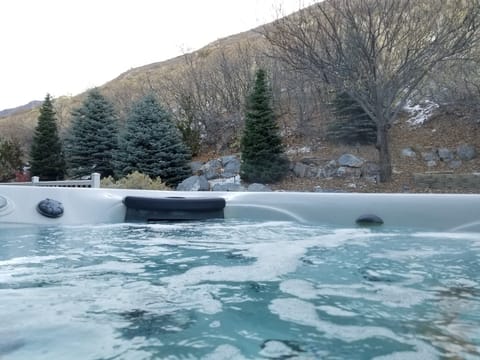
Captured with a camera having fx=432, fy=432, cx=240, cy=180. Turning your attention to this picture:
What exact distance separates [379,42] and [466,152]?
251 centimetres

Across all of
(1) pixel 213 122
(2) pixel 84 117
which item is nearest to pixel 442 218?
(1) pixel 213 122

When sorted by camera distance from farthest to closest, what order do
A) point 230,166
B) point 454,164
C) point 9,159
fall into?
point 9,159
point 230,166
point 454,164

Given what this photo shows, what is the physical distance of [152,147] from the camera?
8.44m

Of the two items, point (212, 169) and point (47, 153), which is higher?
point (47, 153)

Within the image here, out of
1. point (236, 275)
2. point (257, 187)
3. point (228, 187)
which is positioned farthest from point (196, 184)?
point (236, 275)

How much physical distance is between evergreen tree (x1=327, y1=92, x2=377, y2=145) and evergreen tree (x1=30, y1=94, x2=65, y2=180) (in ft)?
21.0

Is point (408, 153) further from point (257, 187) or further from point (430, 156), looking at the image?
point (257, 187)

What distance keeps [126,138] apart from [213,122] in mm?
2352

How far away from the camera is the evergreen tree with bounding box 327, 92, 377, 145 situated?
790 cm

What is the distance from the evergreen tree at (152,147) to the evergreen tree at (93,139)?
3.44 ft

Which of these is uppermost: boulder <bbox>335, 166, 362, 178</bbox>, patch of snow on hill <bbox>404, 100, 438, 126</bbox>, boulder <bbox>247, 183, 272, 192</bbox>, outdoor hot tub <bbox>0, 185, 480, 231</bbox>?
patch of snow on hill <bbox>404, 100, 438, 126</bbox>

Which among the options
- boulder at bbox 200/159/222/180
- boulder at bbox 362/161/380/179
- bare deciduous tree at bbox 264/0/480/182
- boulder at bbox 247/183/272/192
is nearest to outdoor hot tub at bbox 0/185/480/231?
boulder at bbox 247/183/272/192

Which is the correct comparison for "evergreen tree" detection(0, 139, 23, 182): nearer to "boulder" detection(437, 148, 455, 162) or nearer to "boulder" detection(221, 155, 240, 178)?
"boulder" detection(221, 155, 240, 178)

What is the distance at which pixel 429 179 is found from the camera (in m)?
6.50
